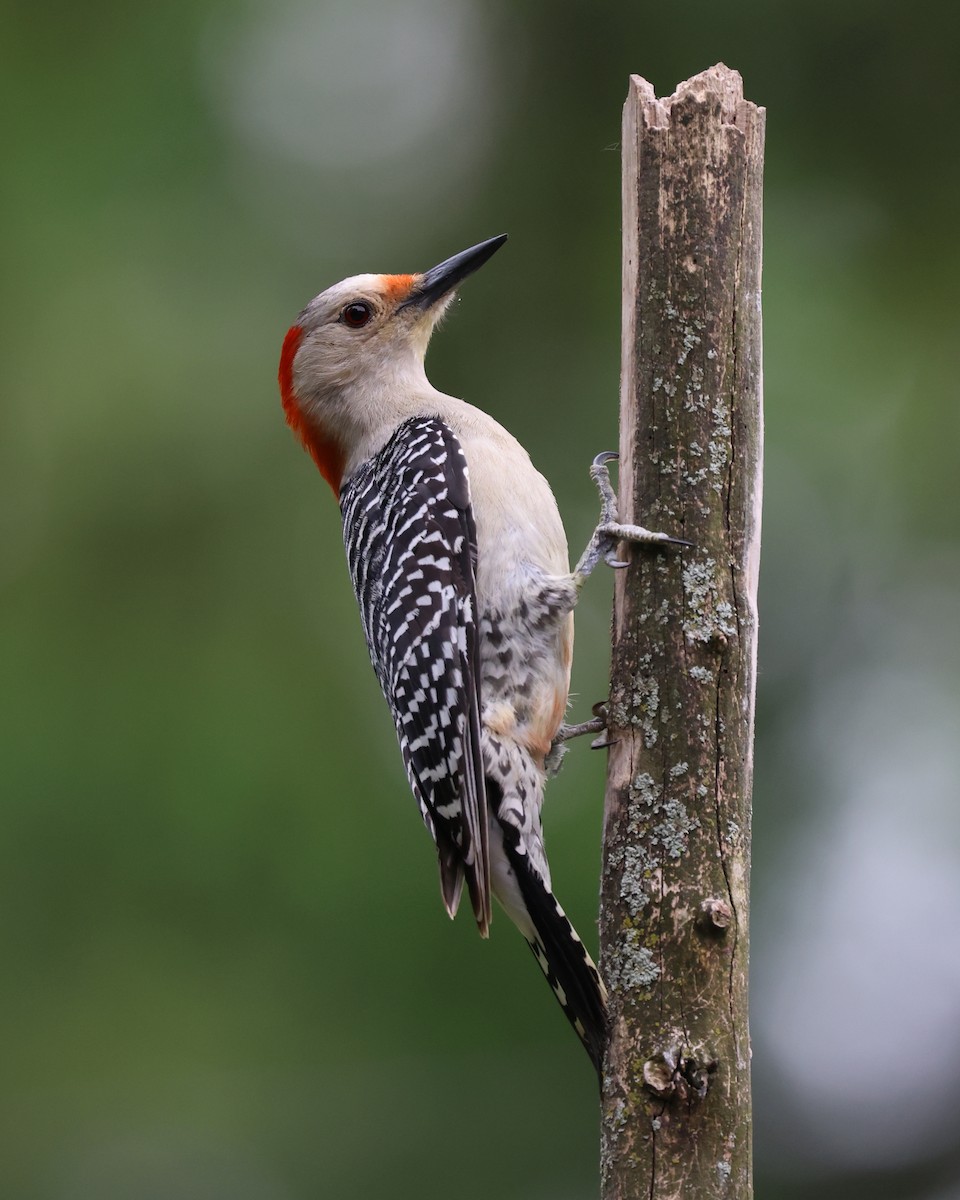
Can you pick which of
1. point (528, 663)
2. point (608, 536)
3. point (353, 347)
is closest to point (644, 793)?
point (608, 536)

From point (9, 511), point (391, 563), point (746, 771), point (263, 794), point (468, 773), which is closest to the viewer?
point (746, 771)

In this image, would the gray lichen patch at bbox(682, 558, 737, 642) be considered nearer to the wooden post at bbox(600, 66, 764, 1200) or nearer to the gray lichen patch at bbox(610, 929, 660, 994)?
the wooden post at bbox(600, 66, 764, 1200)

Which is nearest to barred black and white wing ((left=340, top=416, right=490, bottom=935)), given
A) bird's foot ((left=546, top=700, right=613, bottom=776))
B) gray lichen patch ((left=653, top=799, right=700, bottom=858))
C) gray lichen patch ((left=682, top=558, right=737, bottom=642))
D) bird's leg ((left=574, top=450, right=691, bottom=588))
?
bird's foot ((left=546, top=700, right=613, bottom=776))

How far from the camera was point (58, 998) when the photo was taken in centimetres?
542

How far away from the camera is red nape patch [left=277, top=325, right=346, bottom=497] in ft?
17.0

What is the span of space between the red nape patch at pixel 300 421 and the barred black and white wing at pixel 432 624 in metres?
0.48

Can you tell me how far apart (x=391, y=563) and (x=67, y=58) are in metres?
3.32

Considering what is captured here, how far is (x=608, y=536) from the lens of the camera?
3535mm

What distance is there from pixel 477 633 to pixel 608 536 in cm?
68

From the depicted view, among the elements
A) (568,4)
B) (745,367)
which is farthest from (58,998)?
(568,4)

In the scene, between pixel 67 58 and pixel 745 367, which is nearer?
pixel 745 367

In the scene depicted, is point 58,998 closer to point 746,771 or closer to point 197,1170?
point 197,1170

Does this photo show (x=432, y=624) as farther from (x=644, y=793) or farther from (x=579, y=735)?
(x=644, y=793)

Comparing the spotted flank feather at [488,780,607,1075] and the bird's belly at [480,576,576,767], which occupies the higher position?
the bird's belly at [480,576,576,767]
